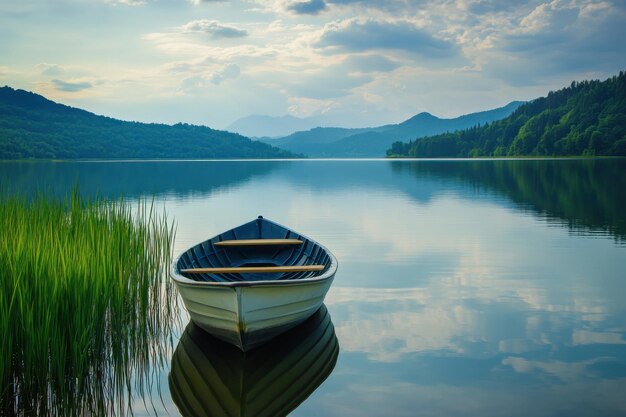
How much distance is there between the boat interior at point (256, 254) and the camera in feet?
36.7

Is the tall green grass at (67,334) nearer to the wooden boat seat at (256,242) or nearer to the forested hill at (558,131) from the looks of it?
the wooden boat seat at (256,242)

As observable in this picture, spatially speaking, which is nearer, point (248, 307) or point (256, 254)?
point (248, 307)

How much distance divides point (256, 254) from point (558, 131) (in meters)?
147

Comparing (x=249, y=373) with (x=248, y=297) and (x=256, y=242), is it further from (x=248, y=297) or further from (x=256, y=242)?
(x=256, y=242)

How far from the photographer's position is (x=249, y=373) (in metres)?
8.29

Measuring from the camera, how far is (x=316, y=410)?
7.45 m

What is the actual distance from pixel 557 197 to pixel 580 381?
105 feet

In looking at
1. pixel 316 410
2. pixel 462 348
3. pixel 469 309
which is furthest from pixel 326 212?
pixel 316 410

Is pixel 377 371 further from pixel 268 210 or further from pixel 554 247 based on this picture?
pixel 268 210

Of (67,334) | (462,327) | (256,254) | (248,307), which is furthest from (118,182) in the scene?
(67,334)

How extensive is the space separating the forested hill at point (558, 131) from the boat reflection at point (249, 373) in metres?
139

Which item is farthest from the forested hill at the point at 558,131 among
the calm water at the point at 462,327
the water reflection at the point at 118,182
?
the calm water at the point at 462,327

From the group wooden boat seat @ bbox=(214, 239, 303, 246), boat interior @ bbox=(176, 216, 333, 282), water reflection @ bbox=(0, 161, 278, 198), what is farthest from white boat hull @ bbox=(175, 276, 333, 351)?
water reflection @ bbox=(0, 161, 278, 198)

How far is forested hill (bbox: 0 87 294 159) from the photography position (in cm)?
13775
